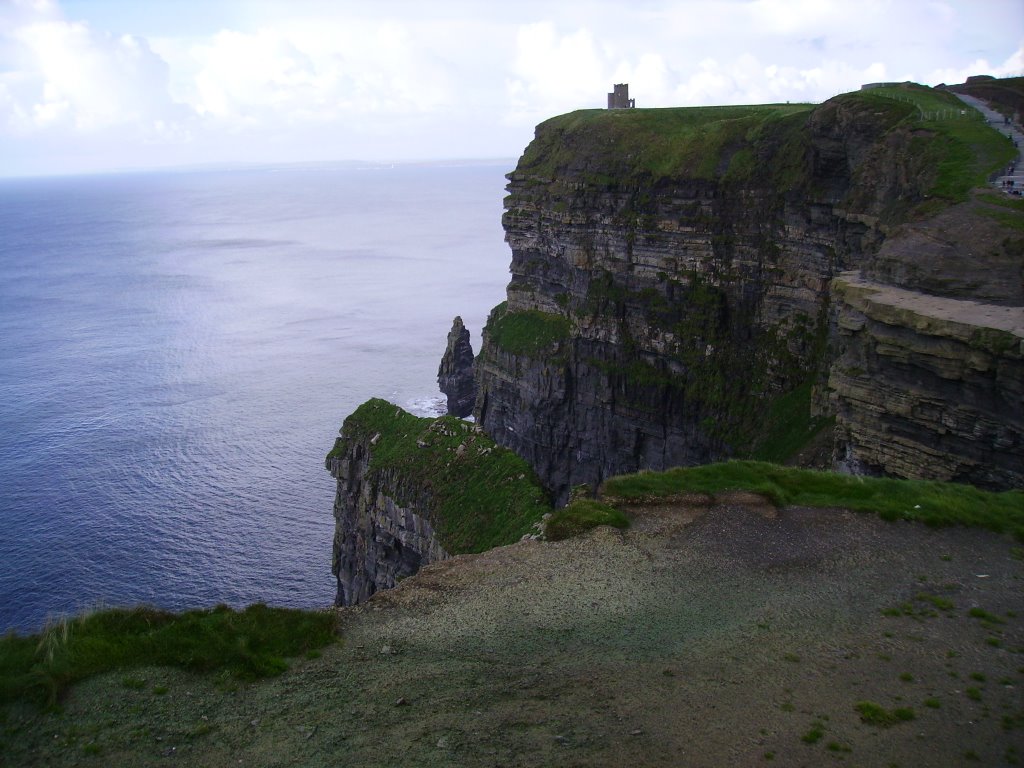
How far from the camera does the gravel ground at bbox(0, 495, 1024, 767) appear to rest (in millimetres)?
15633

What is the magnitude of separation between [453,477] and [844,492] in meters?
17.7

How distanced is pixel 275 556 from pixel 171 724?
44643mm

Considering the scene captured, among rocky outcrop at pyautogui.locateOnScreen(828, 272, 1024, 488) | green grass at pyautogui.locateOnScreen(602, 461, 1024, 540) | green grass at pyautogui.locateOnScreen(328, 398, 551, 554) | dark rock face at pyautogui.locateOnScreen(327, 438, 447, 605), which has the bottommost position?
dark rock face at pyautogui.locateOnScreen(327, 438, 447, 605)

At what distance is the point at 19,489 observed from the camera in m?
68.7

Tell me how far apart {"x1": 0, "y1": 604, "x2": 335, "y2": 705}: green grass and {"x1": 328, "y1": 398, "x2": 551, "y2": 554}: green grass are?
13.6 meters

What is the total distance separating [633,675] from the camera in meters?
18.0

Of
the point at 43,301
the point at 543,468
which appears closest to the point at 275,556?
the point at 543,468

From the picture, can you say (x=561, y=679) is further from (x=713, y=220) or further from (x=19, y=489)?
(x=19, y=489)

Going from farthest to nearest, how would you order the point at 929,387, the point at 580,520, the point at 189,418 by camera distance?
the point at 189,418 < the point at 929,387 < the point at 580,520

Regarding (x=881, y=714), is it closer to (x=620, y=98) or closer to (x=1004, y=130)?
(x=1004, y=130)

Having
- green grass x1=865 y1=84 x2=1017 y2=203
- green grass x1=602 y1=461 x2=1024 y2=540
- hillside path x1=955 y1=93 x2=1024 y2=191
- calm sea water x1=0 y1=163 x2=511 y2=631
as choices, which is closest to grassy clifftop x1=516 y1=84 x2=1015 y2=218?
green grass x1=865 y1=84 x2=1017 y2=203

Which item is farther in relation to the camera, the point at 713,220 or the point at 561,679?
the point at 713,220

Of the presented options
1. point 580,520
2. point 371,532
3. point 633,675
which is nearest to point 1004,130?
point 580,520

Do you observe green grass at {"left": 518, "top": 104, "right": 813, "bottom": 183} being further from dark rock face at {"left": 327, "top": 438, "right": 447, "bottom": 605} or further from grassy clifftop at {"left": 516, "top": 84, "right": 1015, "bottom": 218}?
dark rock face at {"left": 327, "top": 438, "right": 447, "bottom": 605}
